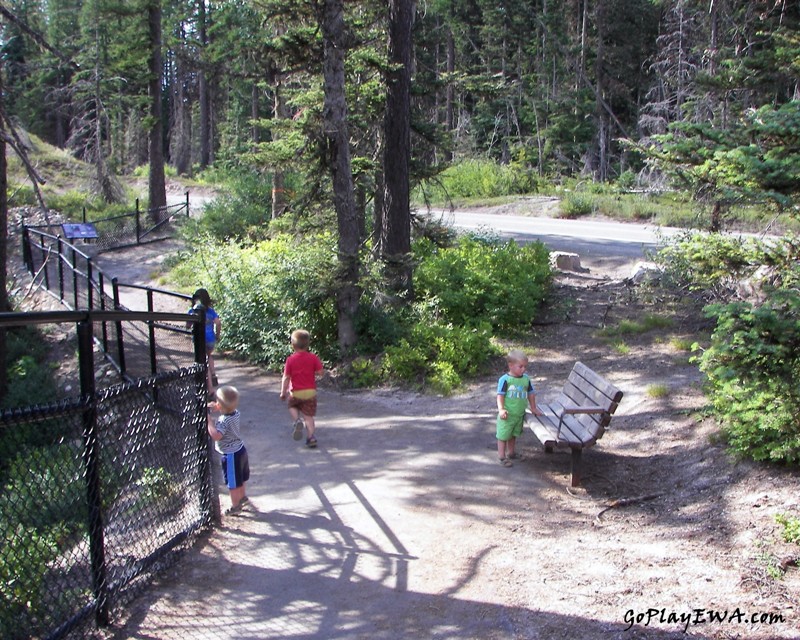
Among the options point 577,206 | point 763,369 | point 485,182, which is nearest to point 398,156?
point 763,369

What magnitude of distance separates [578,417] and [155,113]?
77.4ft

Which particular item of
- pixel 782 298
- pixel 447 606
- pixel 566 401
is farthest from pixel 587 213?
pixel 447 606

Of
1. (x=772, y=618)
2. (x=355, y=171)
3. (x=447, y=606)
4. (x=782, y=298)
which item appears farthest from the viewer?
(x=355, y=171)

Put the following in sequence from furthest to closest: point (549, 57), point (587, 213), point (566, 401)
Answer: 1. point (549, 57)
2. point (587, 213)
3. point (566, 401)

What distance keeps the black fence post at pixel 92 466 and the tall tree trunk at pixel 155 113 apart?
75.5ft

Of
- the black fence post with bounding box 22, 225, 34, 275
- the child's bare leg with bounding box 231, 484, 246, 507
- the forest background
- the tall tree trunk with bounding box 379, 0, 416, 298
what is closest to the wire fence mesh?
the child's bare leg with bounding box 231, 484, 246, 507

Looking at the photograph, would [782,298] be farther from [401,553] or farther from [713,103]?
[713,103]

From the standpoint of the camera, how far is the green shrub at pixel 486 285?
490 inches

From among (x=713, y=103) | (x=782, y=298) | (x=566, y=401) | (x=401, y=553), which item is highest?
(x=713, y=103)

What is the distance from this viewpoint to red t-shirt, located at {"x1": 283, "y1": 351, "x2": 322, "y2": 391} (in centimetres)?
833

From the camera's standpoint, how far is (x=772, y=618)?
14.1 feet

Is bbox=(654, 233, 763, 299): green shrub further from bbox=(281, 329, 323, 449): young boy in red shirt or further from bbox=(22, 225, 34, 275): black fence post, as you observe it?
bbox=(22, 225, 34, 275): black fence post

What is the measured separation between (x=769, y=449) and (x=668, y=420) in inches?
82.1

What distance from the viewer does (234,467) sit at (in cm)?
639
